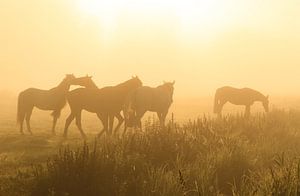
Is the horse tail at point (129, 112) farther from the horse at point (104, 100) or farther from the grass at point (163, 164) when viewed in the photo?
the grass at point (163, 164)

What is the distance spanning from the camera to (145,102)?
65.9ft

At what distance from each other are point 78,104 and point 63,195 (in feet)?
37.4

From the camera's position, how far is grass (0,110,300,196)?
8.29 metres

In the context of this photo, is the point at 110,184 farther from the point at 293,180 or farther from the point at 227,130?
the point at 227,130

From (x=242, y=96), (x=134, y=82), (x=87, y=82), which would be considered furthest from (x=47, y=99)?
(x=242, y=96)

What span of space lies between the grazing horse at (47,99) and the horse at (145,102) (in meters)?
3.10

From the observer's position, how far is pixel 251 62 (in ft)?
641

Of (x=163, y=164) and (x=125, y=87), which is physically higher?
(x=125, y=87)

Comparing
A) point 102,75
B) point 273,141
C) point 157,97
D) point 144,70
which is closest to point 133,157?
point 273,141

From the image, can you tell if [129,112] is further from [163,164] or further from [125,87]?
[163,164]

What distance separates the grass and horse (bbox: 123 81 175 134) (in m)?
3.32

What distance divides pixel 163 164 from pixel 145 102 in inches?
367

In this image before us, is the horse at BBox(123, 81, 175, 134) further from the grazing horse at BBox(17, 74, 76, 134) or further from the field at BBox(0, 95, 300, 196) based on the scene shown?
the field at BBox(0, 95, 300, 196)

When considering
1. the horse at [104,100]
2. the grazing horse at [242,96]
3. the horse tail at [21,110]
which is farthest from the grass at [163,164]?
the grazing horse at [242,96]
